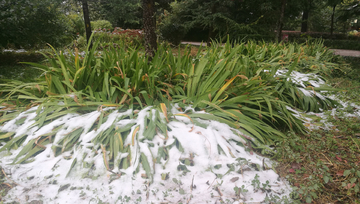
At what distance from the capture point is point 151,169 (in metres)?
1.69

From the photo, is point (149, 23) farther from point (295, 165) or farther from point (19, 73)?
point (19, 73)

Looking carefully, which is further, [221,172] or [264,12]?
[264,12]

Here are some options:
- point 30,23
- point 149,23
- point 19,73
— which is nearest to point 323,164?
point 149,23

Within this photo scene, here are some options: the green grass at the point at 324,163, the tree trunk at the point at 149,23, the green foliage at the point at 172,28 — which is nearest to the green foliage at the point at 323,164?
the green grass at the point at 324,163

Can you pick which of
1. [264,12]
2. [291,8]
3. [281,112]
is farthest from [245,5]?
[281,112]

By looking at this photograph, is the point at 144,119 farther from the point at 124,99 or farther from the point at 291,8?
the point at 291,8

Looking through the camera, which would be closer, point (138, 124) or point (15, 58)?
point (138, 124)

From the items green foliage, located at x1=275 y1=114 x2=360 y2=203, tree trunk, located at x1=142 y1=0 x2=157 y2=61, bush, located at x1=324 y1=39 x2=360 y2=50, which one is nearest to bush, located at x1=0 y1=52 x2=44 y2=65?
tree trunk, located at x1=142 y1=0 x2=157 y2=61

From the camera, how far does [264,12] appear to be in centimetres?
888

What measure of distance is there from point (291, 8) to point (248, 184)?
9.04 metres

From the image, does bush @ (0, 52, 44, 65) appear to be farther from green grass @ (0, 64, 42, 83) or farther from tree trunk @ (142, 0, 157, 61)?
tree trunk @ (142, 0, 157, 61)

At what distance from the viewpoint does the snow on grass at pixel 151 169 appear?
1524 millimetres

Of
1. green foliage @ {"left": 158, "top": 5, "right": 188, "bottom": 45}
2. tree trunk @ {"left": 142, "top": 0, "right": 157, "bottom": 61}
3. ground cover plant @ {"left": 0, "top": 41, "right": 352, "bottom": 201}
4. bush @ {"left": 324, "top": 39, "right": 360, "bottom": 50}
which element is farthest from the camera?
bush @ {"left": 324, "top": 39, "right": 360, "bottom": 50}

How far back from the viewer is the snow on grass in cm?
152
